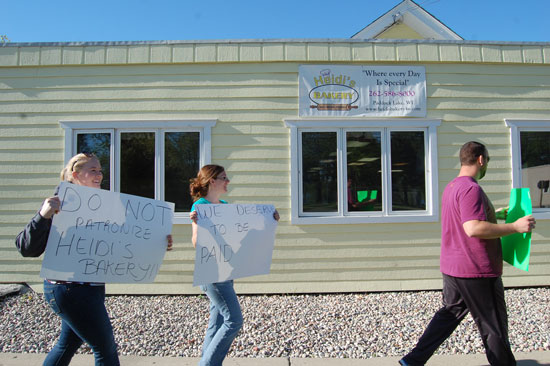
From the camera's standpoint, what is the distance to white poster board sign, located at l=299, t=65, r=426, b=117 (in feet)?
16.9

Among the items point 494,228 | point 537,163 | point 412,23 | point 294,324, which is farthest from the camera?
point 412,23

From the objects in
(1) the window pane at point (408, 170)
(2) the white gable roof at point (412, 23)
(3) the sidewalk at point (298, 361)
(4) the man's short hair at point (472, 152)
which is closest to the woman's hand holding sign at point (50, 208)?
(3) the sidewalk at point (298, 361)

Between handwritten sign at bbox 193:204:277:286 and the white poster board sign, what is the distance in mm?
2635

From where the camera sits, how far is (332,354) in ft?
10.8

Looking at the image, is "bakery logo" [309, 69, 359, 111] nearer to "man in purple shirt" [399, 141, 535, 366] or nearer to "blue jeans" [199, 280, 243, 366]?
"man in purple shirt" [399, 141, 535, 366]

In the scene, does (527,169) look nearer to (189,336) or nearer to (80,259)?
(189,336)

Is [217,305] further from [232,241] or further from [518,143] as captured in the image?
[518,143]

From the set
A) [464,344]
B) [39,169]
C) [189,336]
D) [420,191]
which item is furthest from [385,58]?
[39,169]

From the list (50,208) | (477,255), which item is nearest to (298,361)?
(477,255)

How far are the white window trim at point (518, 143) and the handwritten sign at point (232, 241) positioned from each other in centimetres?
407

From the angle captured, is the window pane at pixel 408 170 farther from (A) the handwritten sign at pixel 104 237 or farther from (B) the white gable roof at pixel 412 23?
(B) the white gable roof at pixel 412 23

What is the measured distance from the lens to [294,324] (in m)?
3.97

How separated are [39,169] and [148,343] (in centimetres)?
304

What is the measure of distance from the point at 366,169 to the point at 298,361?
2.90 metres
